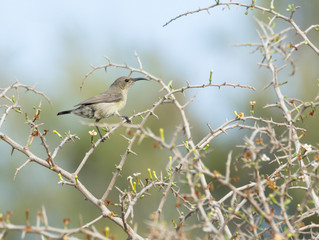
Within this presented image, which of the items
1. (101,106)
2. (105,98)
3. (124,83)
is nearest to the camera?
(101,106)

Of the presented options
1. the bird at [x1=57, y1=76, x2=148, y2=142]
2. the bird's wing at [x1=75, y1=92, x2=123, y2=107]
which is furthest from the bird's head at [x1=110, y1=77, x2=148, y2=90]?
the bird's wing at [x1=75, y1=92, x2=123, y2=107]

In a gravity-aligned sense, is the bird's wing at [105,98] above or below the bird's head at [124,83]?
below

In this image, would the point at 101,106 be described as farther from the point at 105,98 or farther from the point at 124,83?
the point at 124,83

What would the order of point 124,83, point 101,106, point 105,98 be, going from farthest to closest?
point 124,83 → point 105,98 → point 101,106

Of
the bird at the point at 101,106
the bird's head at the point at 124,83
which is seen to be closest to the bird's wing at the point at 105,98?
the bird at the point at 101,106

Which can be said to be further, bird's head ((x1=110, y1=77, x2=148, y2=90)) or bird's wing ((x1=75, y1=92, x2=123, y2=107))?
bird's head ((x1=110, y1=77, x2=148, y2=90))

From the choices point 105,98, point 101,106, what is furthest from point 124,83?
point 101,106

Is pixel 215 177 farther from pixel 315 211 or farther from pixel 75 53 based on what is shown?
pixel 75 53

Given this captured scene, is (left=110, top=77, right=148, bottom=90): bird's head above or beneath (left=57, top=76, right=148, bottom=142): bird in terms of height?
above

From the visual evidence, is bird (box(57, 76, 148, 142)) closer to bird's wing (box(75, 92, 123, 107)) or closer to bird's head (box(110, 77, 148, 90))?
bird's wing (box(75, 92, 123, 107))

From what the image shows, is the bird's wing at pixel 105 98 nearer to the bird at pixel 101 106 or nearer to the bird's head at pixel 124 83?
the bird at pixel 101 106

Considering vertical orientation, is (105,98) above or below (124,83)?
below

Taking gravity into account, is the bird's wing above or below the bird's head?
below

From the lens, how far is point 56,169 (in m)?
4.53
